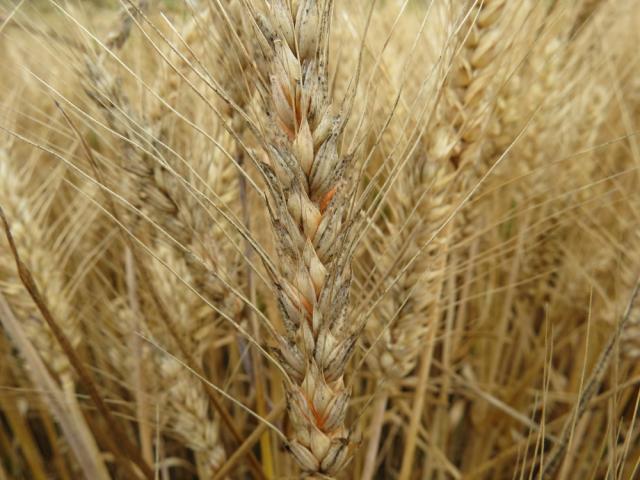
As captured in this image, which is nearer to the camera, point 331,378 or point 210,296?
point 331,378

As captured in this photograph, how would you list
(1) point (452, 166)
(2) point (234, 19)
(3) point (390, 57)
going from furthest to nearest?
(3) point (390, 57), (1) point (452, 166), (2) point (234, 19)

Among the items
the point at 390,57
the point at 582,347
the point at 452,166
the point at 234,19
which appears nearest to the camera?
the point at 234,19

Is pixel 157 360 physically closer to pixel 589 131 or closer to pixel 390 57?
pixel 390 57

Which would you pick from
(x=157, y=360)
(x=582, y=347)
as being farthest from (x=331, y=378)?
(x=582, y=347)

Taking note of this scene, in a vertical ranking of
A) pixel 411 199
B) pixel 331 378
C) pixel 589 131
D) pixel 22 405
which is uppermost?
pixel 589 131
